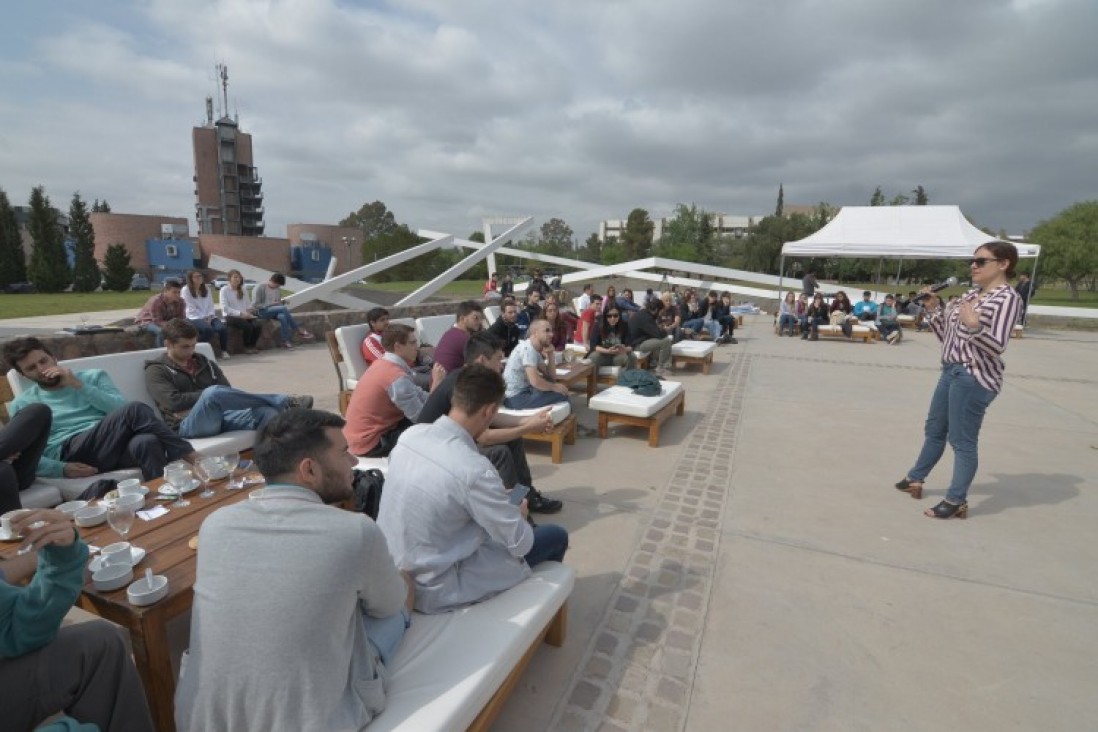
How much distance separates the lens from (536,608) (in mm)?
1971

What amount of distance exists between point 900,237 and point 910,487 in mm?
13613

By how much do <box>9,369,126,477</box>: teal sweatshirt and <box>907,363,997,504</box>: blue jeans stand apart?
5539 millimetres

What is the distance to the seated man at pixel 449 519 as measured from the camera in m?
1.88

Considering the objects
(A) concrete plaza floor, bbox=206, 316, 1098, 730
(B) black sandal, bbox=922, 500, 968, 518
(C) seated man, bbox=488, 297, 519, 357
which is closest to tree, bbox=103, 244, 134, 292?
(C) seated man, bbox=488, 297, 519, 357

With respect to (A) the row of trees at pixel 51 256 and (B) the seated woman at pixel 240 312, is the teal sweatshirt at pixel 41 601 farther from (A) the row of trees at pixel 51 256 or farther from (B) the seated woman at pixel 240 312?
(A) the row of trees at pixel 51 256

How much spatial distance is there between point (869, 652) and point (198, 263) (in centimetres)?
5609

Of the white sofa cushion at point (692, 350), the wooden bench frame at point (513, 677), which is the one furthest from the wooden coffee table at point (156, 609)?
the white sofa cushion at point (692, 350)

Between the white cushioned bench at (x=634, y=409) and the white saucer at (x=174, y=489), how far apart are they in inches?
132

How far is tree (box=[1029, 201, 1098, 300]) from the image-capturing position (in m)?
37.9

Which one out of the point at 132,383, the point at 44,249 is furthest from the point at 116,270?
the point at 132,383

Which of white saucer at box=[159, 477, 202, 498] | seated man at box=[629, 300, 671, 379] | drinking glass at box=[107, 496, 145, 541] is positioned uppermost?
seated man at box=[629, 300, 671, 379]

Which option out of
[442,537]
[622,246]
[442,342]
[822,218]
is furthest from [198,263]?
[822,218]

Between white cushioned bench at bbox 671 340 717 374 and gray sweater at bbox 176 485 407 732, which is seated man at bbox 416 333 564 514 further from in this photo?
white cushioned bench at bbox 671 340 717 374

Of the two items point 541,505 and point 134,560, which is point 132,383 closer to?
point 134,560
